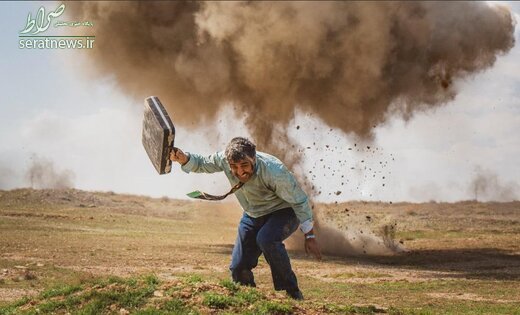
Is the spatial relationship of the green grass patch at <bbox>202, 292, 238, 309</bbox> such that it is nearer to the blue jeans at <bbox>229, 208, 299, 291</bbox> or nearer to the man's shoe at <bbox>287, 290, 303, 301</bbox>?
the blue jeans at <bbox>229, 208, 299, 291</bbox>

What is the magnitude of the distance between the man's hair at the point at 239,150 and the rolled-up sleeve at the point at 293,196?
377 millimetres

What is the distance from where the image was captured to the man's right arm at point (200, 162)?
7.71m

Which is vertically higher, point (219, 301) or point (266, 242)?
point (266, 242)

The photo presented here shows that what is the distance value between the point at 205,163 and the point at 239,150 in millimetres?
587

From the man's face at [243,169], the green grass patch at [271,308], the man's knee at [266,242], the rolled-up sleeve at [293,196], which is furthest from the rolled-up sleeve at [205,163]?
the green grass patch at [271,308]

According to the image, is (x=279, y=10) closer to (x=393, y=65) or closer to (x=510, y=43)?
(x=393, y=65)

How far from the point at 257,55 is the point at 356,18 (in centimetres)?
328

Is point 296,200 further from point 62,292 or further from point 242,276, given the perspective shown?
point 62,292

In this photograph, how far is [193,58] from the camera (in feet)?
81.1

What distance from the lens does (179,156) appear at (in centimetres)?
761

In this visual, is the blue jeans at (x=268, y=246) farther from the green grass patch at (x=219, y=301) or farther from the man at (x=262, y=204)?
the green grass patch at (x=219, y=301)

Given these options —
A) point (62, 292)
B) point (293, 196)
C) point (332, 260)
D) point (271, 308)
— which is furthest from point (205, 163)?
point (332, 260)

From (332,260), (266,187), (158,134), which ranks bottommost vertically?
(332,260)

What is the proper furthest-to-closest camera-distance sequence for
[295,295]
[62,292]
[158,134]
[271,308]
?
[62,292]
[295,295]
[271,308]
[158,134]
